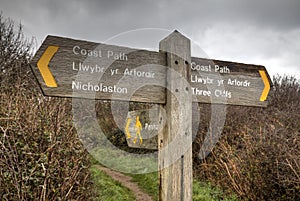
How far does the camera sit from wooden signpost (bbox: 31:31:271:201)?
2363mm

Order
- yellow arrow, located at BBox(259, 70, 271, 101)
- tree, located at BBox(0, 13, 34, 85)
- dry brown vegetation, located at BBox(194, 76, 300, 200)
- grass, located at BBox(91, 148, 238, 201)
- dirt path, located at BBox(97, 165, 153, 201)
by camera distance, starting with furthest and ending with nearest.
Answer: tree, located at BBox(0, 13, 34, 85) < dirt path, located at BBox(97, 165, 153, 201) < grass, located at BBox(91, 148, 238, 201) < dry brown vegetation, located at BBox(194, 76, 300, 200) < yellow arrow, located at BBox(259, 70, 271, 101)

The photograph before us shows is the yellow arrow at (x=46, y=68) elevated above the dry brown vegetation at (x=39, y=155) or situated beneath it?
elevated above

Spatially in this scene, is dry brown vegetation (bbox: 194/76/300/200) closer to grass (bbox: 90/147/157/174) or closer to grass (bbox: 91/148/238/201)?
grass (bbox: 91/148/238/201)

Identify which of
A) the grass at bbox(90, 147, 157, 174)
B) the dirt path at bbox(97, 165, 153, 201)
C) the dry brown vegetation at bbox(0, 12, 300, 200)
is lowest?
the dirt path at bbox(97, 165, 153, 201)

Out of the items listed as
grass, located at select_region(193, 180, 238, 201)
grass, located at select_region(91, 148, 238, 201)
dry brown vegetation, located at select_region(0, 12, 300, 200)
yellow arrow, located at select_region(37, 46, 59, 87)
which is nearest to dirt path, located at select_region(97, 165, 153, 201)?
grass, located at select_region(91, 148, 238, 201)

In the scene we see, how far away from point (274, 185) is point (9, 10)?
36.2 feet

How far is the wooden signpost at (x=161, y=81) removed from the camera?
93.0 inches

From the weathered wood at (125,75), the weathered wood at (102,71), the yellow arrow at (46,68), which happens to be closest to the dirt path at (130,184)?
the weathered wood at (125,75)

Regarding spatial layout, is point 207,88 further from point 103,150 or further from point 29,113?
point 103,150

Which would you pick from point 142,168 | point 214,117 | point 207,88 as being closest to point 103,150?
point 142,168

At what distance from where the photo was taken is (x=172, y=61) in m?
2.73

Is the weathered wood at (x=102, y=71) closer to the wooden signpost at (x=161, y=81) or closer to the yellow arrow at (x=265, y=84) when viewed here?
the wooden signpost at (x=161, y=81)

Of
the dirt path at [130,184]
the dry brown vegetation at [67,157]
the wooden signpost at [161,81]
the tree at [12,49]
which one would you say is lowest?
the dirt path at [130,184]

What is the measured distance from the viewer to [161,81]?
271 cm
